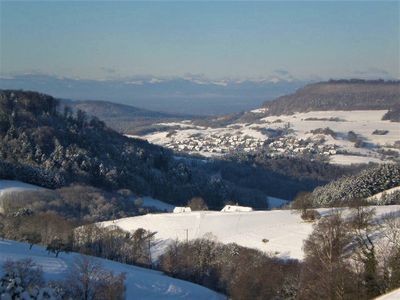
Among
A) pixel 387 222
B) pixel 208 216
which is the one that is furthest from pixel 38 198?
pixel 387 222

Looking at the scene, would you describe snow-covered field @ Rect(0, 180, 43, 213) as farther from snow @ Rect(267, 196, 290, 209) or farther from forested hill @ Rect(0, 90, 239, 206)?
snow @ Rect(267, 196, 290, 209)

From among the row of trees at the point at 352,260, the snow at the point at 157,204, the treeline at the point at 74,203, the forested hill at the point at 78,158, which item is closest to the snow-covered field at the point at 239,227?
the row of trees at the point at 352,260

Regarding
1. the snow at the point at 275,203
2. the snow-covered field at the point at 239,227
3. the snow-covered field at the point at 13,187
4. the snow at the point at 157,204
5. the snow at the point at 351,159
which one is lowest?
the snow at the point at 275,203

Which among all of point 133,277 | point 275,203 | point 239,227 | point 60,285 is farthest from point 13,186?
point 60,285

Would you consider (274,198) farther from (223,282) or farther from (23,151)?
(223,282)

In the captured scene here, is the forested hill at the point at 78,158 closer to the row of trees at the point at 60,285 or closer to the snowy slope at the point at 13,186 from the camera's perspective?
the snowy slope at the point at 13,186
